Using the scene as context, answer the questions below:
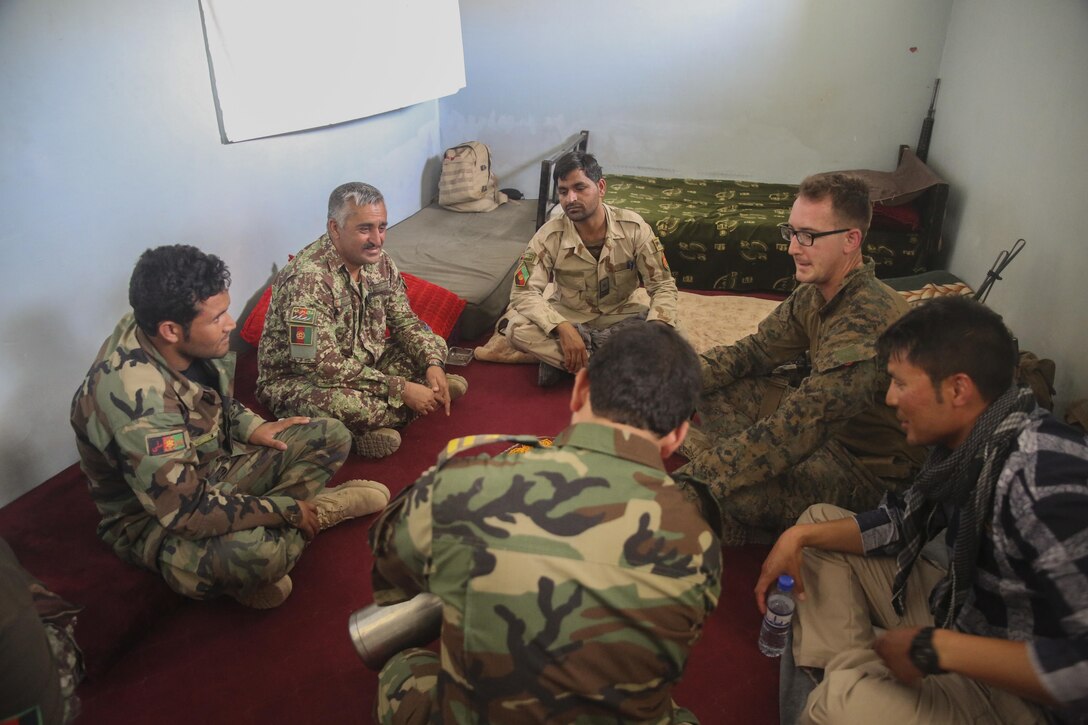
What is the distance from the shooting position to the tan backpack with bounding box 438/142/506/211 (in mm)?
4949

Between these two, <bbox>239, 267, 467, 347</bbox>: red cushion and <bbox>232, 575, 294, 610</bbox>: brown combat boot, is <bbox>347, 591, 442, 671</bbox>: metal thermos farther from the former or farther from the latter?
<bbox>239, 267, 467, 347</bbox>: red cushion

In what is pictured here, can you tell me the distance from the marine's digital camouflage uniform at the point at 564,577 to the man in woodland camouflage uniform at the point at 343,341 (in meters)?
1.56

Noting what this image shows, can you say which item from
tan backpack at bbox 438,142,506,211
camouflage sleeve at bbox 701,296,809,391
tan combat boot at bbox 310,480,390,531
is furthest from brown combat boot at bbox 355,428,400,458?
tan backpack at bbox 438,142,506,211

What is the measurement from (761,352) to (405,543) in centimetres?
169

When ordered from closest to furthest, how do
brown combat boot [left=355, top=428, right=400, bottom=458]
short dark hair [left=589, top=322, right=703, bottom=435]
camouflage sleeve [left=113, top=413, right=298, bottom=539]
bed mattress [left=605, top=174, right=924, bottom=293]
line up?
short dark hair [left=589, top=322, right=703, bottom=435], camouflage sleeve [left=113, top=413, right=298, bottom=539], brown combat boot [left=355, top=428, right=400, bottom=458], bed mattress [left=605, top=174, right=924, bottom=293]

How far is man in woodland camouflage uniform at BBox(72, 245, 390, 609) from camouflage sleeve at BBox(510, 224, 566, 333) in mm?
1238

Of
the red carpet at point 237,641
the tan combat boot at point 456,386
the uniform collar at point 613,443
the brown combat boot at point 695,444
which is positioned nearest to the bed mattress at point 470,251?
the tan combat boot at point 456,386

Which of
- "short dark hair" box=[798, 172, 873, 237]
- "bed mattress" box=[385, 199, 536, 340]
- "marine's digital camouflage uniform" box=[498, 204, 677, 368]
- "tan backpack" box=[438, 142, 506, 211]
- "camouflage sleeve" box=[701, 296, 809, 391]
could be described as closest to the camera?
"short dark hair" box=[798, 172, 873, 237]

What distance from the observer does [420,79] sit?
4.50 meters

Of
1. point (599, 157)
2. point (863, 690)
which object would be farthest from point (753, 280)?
point (863, 690)

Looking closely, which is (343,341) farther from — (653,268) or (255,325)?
(653,268)

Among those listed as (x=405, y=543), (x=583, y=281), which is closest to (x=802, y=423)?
(x=405, y=543)

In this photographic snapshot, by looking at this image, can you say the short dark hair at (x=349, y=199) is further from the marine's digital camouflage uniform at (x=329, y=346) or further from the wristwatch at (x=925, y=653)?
the wristwatch at (x=925, y=653)

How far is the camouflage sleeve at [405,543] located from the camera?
3.74 feet
